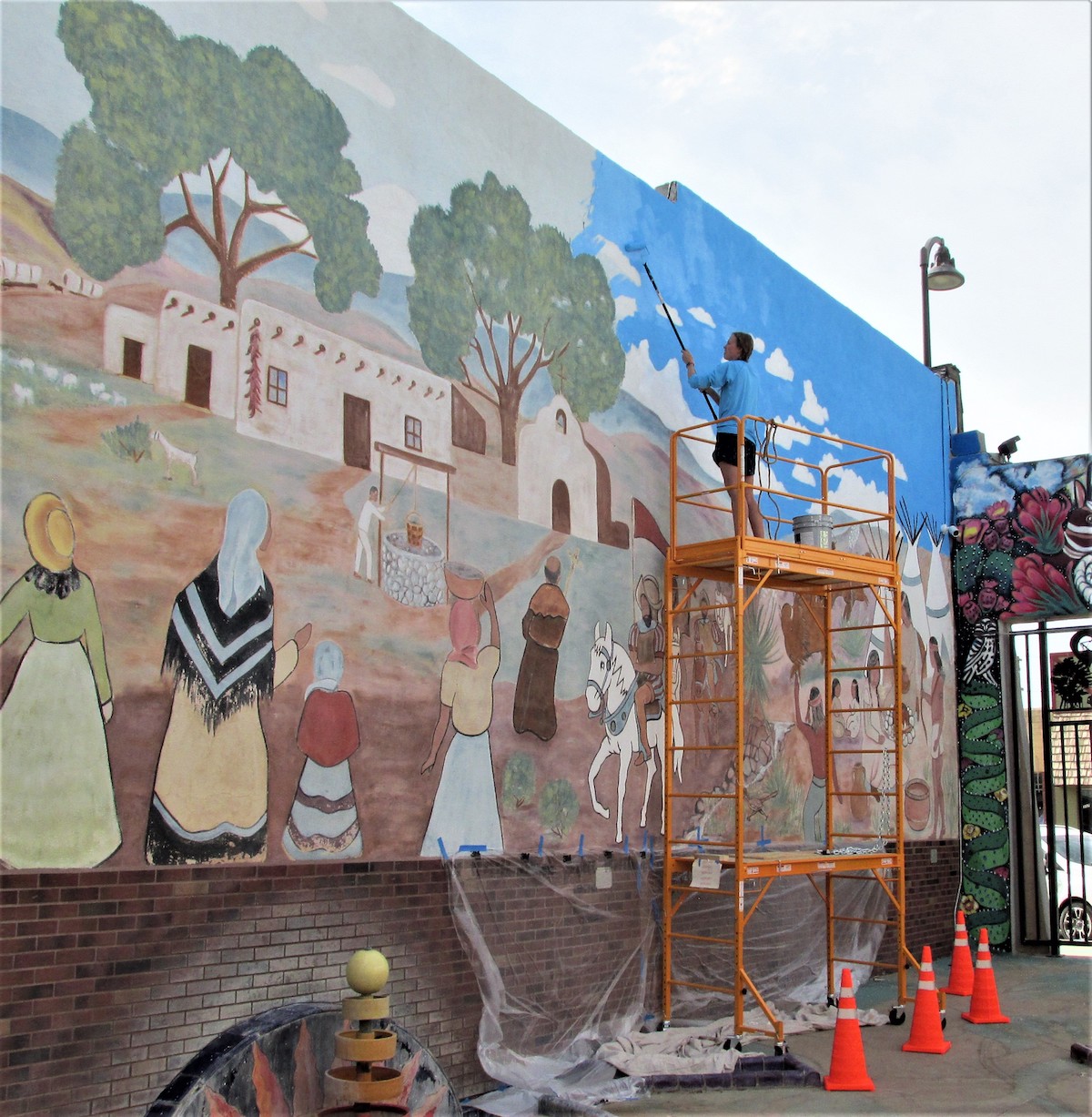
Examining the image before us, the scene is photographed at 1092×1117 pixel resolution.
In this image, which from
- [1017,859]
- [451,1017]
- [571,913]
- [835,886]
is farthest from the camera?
[1017,859]

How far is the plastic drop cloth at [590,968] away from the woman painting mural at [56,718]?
2.86 metres

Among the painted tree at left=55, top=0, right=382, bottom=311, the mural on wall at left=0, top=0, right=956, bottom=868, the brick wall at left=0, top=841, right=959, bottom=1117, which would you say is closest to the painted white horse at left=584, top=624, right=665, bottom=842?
the mural on wall at left=0, top=0, right=956, bottom=868

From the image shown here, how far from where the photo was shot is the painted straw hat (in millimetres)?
6047

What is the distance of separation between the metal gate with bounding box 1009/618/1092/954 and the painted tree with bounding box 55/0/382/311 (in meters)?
11.6

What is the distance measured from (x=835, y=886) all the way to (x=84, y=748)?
30.1 feet

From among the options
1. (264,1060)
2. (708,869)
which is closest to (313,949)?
(264,1060)

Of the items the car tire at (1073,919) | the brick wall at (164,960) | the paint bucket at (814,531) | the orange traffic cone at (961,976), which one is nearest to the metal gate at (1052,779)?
the car tire at (1073,919)

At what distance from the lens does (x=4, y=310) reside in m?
6.05

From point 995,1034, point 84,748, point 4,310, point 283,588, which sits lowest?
point 995,1034

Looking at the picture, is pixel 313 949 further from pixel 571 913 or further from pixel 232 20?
pixel 232 20

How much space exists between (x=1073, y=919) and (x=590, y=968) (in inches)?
360

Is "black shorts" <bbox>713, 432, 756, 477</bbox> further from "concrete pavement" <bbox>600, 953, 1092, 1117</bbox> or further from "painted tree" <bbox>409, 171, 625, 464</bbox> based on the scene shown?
"concrete pavement" <bbox>600, 953, 1092, 1117</bbox>

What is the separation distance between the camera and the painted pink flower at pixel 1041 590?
52.5 feet

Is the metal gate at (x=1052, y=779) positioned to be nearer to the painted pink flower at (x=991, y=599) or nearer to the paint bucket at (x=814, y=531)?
the painted pink flower at (x=991, y=599)
